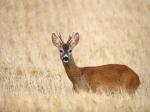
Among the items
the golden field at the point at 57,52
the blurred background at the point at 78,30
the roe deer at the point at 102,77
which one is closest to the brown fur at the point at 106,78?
the roe deer at the point at 102,77

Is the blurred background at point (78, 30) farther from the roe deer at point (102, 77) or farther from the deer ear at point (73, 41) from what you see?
the roe deer at point (102, 77)

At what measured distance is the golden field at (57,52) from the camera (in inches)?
367

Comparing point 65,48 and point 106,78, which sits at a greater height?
point 65,48

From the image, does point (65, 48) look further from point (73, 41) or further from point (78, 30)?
point (78, 30)

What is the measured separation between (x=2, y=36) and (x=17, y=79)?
26.7ft

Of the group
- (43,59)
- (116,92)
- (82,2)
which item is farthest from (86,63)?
(82,2)

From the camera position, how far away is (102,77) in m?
10.8

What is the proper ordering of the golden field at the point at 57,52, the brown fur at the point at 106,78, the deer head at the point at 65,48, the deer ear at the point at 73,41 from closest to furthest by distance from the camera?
the golden field at the point at 57,52 → the brown fur at the point at 106,78 → the deer head at the point at 65,48 → the deer ear at the point at 73,41

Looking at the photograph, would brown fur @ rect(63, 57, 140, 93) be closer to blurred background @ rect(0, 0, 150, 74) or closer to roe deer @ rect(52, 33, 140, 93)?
roe deer @ rect(52, 33, 140, 93)

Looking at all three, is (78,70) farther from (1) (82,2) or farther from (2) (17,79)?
(1) (82,2)

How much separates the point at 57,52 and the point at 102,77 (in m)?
7.03

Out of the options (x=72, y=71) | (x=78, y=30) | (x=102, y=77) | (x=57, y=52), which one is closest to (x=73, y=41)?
(x=72, y=71)

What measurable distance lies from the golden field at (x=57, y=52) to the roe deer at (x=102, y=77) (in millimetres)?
198

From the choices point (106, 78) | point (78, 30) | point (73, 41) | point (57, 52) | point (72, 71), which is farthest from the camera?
point (78, 30)
